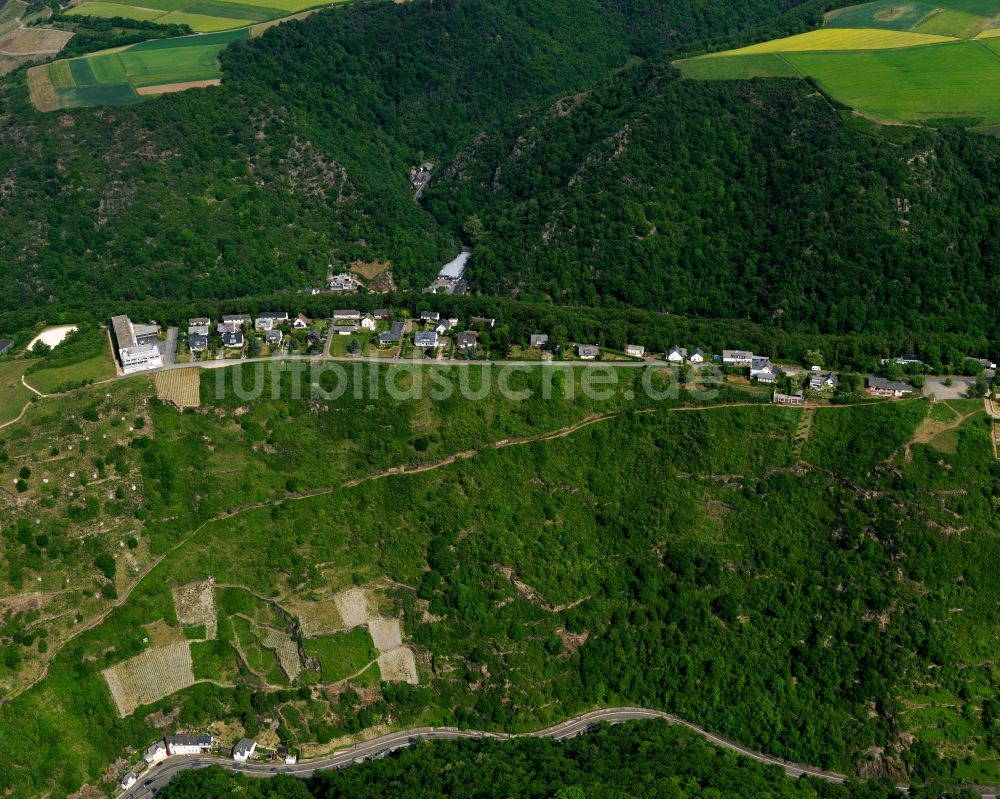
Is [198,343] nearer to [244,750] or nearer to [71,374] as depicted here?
[71,374]

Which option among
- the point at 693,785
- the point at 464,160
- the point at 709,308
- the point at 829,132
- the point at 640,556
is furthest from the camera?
the point at 464,160

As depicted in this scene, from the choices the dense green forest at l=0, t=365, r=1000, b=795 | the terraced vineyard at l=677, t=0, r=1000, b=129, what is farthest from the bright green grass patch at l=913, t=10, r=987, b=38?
the dense green forest at l=0, t=365, r=1000, b=795

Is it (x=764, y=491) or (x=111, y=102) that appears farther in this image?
(x=111, y=102)

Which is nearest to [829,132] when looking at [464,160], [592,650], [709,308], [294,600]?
[709,308]

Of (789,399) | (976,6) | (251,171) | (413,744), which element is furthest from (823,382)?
(976,6)

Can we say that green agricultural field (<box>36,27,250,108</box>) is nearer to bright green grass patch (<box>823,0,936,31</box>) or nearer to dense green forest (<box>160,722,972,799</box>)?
bright green grass patch (<box>823,0,936,31</box>)

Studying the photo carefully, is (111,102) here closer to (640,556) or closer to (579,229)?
(579,229)

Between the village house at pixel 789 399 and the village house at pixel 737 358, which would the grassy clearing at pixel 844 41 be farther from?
the village house at pixel 789 399
